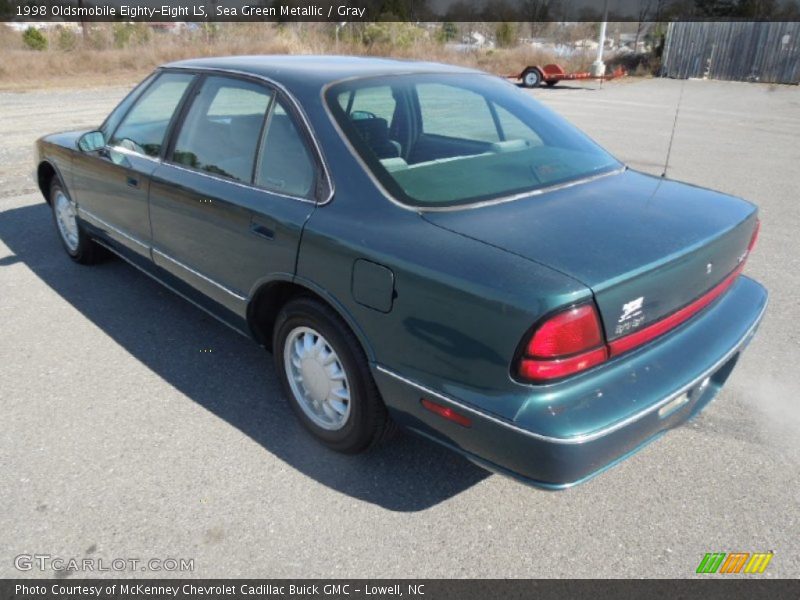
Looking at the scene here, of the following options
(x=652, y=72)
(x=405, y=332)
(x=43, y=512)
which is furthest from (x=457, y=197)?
(x=652, y=72)

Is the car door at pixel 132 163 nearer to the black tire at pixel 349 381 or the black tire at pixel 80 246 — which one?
the black tire at pixel 80 246

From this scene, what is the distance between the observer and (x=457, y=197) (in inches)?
97.0

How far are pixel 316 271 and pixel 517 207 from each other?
2.76 ft

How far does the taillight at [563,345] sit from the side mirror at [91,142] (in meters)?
3.34

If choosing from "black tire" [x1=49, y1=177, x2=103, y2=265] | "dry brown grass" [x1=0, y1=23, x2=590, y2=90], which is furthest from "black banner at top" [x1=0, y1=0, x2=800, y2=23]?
"black tire" [x1=49, y1=177, x2=103, y2=265]

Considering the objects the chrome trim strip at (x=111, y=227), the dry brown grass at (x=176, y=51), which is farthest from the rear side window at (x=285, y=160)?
the dry brown grass at (x=176, y=51)

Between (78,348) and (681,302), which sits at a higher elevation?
(681,302)

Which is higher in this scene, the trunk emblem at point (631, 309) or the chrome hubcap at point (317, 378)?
the trunk emblem at point (631, 309)

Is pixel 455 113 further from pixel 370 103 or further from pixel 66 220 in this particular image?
pixel 66 220

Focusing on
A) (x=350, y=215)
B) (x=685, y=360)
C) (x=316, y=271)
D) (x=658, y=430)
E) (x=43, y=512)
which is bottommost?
(x=43, y=512)

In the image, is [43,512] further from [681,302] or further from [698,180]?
[698,180]

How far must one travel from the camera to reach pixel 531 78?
23516mm

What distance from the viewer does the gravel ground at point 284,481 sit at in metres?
2.29
